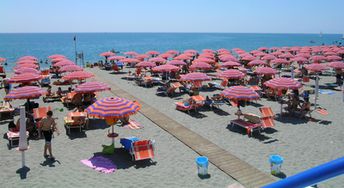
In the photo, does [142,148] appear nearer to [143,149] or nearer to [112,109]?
[143,149]

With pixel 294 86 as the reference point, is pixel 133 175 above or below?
below

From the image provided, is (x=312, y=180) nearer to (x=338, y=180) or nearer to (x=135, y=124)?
(x=338, y=180)

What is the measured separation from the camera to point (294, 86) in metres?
15.7

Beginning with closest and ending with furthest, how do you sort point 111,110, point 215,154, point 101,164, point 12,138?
point 101,164
point 111,110
point 215,154
point 12,138

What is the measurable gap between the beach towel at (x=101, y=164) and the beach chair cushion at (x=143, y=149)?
33.6 inches

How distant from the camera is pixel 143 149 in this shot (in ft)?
34.8

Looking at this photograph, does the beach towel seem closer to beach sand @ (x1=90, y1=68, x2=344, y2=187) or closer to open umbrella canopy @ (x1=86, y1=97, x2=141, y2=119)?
open umbrella canopy @ (x1=86, y1=97, x2=141, y2=119)

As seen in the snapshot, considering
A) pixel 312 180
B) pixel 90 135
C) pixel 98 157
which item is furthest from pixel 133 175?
pixel 312 180

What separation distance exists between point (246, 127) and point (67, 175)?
753cm

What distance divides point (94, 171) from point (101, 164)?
478 mm

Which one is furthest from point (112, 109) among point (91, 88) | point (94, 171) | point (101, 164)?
point (91, 88)

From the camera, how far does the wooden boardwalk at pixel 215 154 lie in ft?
30.5

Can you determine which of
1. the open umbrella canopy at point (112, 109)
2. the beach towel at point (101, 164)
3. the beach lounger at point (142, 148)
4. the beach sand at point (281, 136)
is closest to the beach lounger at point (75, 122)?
the open umbrella canopy at point (112, 109)

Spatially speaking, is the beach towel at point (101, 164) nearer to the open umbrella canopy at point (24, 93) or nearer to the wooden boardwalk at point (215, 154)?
the wooden boardwalk at point (215, 154)
